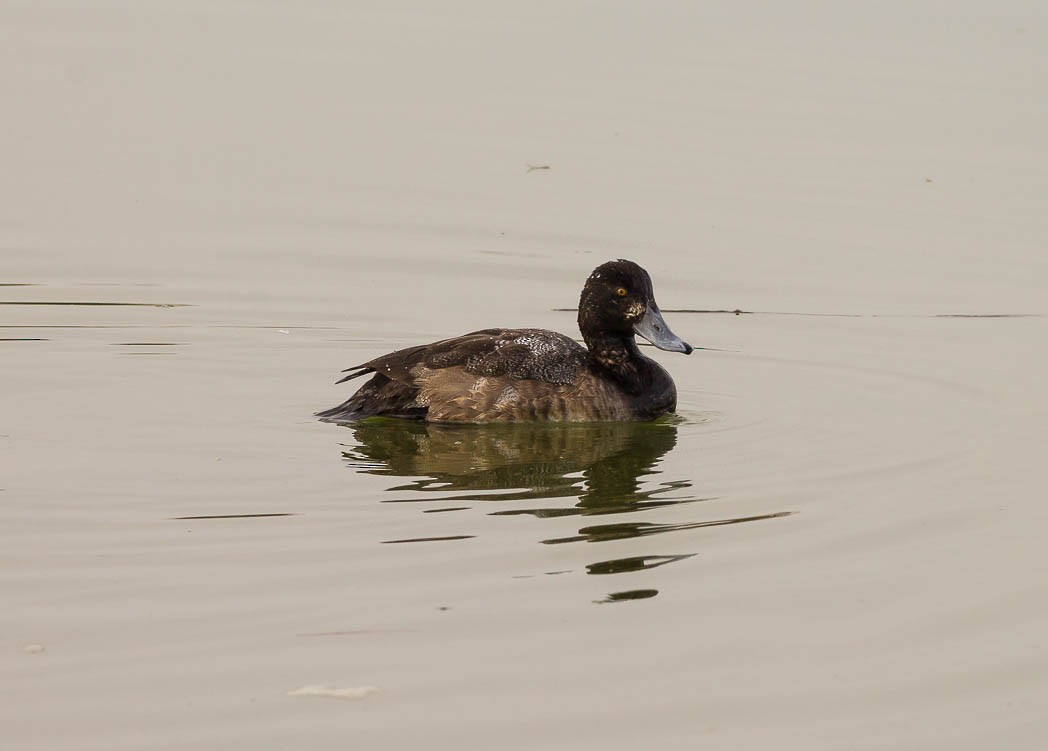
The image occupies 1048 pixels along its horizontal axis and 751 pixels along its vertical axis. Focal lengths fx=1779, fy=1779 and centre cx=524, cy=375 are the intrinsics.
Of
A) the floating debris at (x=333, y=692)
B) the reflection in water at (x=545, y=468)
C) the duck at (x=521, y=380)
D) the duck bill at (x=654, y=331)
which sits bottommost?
the floating debris at (x=333, y=692)

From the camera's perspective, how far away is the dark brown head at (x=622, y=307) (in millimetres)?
10906

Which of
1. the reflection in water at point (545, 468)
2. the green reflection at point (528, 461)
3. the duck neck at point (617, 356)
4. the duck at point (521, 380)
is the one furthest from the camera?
the duck neck at point (617, 356)

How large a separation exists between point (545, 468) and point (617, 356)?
1.64 metres

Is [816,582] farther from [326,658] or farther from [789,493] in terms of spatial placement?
[326,658]

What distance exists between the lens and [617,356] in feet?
35.8

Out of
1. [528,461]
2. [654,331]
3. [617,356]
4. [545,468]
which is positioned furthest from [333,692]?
[654,331]

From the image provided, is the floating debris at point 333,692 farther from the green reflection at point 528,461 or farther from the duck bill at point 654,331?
the duck bill at point 654,331

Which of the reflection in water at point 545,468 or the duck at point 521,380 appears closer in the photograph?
the reflection in water at point 545,468

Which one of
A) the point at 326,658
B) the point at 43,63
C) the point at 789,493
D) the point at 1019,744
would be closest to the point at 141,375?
the point at 789,493

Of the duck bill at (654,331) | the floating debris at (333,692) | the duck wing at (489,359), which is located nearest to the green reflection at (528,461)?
the duck wing at (489,359)

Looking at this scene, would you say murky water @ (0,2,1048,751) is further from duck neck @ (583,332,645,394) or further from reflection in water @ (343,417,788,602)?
duck neck @ (583,332,645,394)

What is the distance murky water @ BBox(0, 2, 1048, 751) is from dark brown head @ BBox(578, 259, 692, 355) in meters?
0.55

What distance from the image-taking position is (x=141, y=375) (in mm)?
11148

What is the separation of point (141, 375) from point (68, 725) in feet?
18.6
